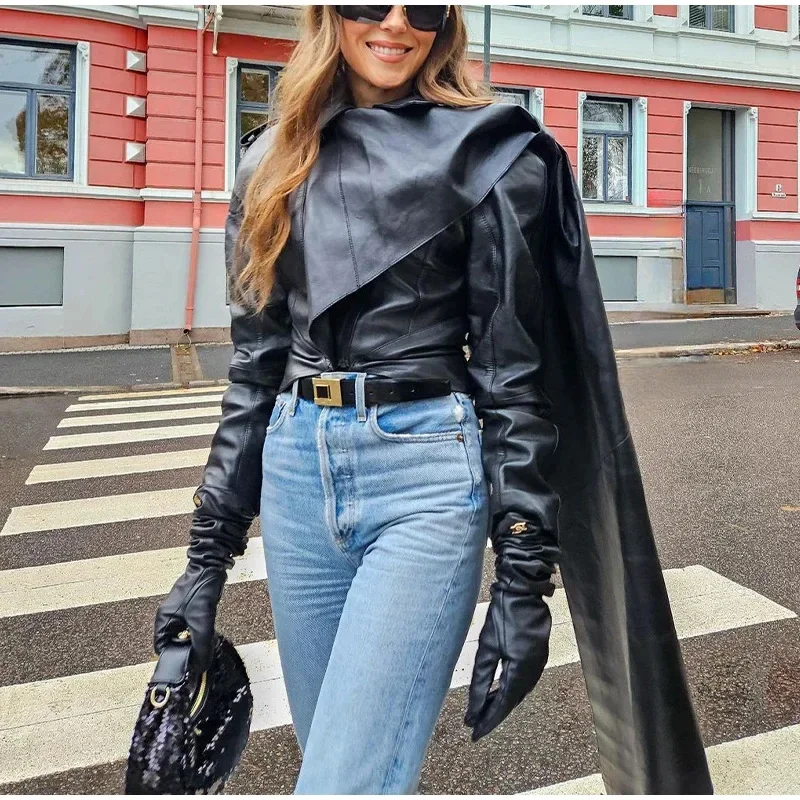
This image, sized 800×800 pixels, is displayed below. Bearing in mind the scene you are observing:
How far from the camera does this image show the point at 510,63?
16.8 metres

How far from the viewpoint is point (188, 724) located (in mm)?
1619

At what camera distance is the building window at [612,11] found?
58.2ft

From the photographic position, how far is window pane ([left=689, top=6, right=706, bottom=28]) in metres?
18.7

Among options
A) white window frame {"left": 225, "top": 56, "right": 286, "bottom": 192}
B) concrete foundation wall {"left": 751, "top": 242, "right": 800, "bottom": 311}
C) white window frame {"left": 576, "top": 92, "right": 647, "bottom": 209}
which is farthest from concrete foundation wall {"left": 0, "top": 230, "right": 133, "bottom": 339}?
concrete foundation wall {"left": 751, "top": 242, "right": 800, "bottom": 311}

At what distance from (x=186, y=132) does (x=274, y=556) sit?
47.8 feet

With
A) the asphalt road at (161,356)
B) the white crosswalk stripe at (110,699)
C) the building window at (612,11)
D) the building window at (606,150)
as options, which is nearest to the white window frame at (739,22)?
the building window at (612,11)

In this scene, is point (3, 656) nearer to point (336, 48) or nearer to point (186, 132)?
point (336, 48)

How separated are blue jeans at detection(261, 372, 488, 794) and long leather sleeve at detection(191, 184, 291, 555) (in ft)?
0.36

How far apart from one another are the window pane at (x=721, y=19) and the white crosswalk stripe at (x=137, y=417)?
53.6ft

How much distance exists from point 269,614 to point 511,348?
268 centimetres

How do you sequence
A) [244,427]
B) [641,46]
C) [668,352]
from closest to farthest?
[244,427], [668,352], [641,46]

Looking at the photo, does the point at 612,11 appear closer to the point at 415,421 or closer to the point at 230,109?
the point at 230,109

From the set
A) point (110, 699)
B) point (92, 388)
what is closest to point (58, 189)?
point (92, 388)

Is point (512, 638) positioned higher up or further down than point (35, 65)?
further down
